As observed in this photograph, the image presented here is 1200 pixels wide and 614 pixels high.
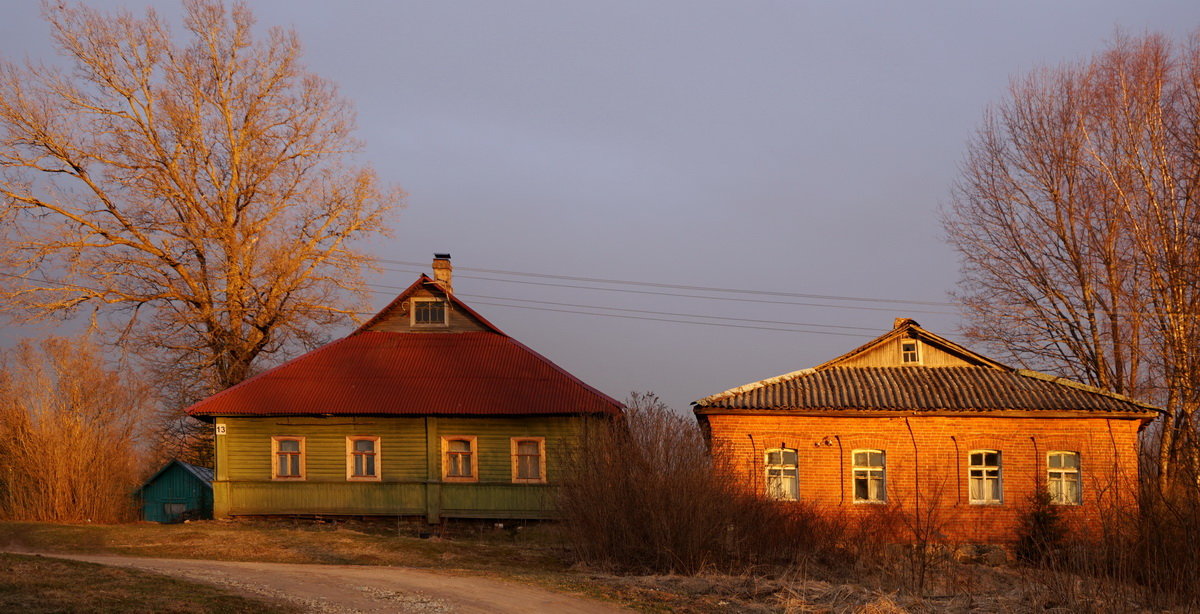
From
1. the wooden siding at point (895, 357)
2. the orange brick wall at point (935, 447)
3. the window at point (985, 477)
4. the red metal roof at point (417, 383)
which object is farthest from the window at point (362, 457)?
the window at point (985, 477)

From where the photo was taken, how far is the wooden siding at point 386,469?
26.9 m

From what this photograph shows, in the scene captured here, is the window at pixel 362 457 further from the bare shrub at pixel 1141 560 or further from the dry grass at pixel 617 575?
the bare shrub at pixel 1141 560

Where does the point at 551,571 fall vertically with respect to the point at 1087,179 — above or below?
below

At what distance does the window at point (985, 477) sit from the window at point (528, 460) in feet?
35.6

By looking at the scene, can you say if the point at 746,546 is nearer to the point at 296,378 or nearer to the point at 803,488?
the point at 803,488

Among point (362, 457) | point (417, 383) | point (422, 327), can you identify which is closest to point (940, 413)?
point (417, 383)

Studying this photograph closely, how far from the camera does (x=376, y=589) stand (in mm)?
13883

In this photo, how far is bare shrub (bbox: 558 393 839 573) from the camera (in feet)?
57.2

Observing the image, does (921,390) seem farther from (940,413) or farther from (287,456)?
(287,456)

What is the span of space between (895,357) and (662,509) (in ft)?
43.7

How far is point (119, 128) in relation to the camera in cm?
3130

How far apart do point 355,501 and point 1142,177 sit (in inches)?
873

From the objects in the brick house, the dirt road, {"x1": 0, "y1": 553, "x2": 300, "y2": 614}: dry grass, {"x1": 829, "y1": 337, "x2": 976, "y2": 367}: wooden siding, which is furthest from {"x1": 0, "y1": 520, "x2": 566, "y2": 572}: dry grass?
{"x1": 829, "y1": 337, "x2": 976, "y2": 367}: wooden siding

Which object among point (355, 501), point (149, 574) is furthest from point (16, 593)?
point (355, 501)
